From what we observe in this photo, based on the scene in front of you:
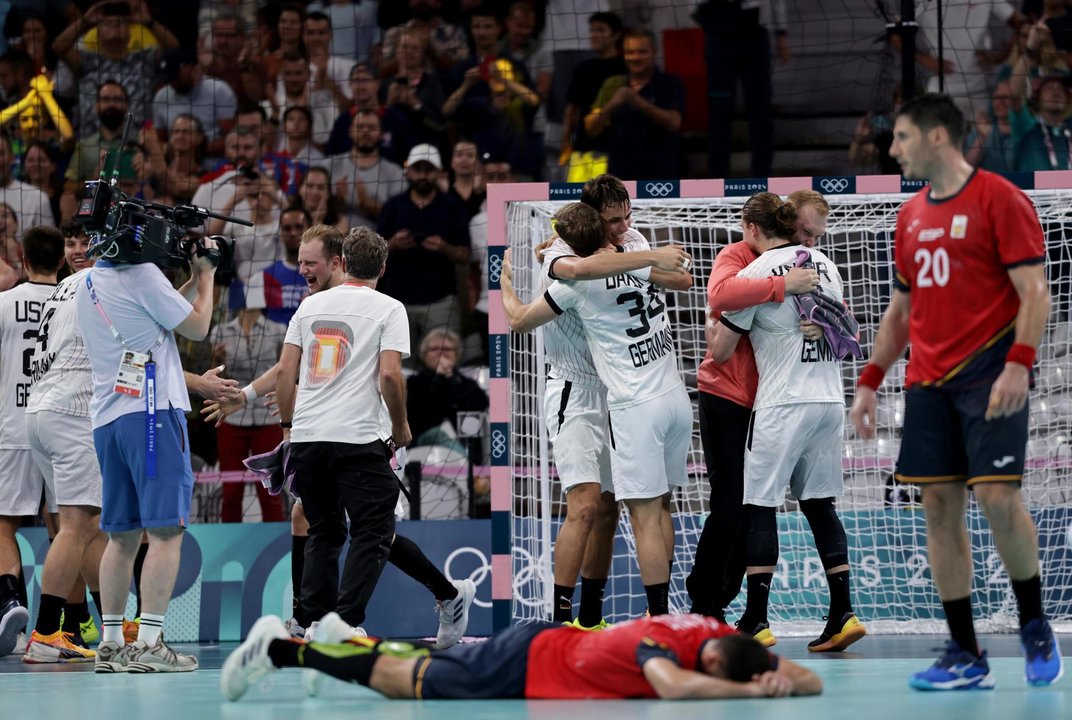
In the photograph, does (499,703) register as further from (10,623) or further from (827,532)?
(10,623)

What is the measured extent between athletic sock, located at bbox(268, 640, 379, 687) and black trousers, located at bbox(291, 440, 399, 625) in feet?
5.86

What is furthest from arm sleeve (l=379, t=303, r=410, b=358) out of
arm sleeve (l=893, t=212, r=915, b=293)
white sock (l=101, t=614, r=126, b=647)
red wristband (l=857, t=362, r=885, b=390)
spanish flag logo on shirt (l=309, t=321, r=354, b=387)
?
arm sleeve (l=893, t=212, r=915, b=293)

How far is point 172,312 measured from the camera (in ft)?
22.1

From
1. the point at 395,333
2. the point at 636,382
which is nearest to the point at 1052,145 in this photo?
the point at 636,382

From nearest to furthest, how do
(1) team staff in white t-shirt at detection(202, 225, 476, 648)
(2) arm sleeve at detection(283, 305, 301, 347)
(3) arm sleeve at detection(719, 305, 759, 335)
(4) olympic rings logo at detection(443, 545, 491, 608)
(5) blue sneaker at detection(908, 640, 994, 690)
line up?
(5) blue sneaker at detection(908, 640, 994, 690) → (2) arm sleeve at detection(283, 305, 301, 347) → (3) arm sleeve at detection(719, 305, 759, 335) → (1) team staff in white t-shirt at detection(202, 225, 476, 648) → (4) olympic rings logo at detection(443, 545, 491, 608)

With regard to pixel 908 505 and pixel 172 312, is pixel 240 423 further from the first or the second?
pixel 908 505

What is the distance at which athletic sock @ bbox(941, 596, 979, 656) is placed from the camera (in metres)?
5.07

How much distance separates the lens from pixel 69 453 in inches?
314

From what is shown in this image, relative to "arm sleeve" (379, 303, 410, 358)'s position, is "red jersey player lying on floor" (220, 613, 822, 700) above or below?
below

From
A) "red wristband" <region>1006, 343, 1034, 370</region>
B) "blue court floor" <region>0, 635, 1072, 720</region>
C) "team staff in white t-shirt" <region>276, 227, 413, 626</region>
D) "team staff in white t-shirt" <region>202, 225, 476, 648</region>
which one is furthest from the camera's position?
"team staff in white t-shirt" <region>202, 225, 476, 648</region>

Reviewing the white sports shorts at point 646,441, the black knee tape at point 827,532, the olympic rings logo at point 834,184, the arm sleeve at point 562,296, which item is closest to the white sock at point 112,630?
the white sports shorts at point 646,441

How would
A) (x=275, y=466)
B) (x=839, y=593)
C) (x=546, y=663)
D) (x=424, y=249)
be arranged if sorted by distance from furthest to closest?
1. (x=424, y=249)
2. (x=275, y=466)
3. (x=839, y=593)
4. (x=546, y=663)

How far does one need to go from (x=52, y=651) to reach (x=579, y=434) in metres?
3.42

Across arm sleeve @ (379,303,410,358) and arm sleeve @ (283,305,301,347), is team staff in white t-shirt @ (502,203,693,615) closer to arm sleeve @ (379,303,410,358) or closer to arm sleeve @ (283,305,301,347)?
arm sleeve @ (379,303,410,358)
